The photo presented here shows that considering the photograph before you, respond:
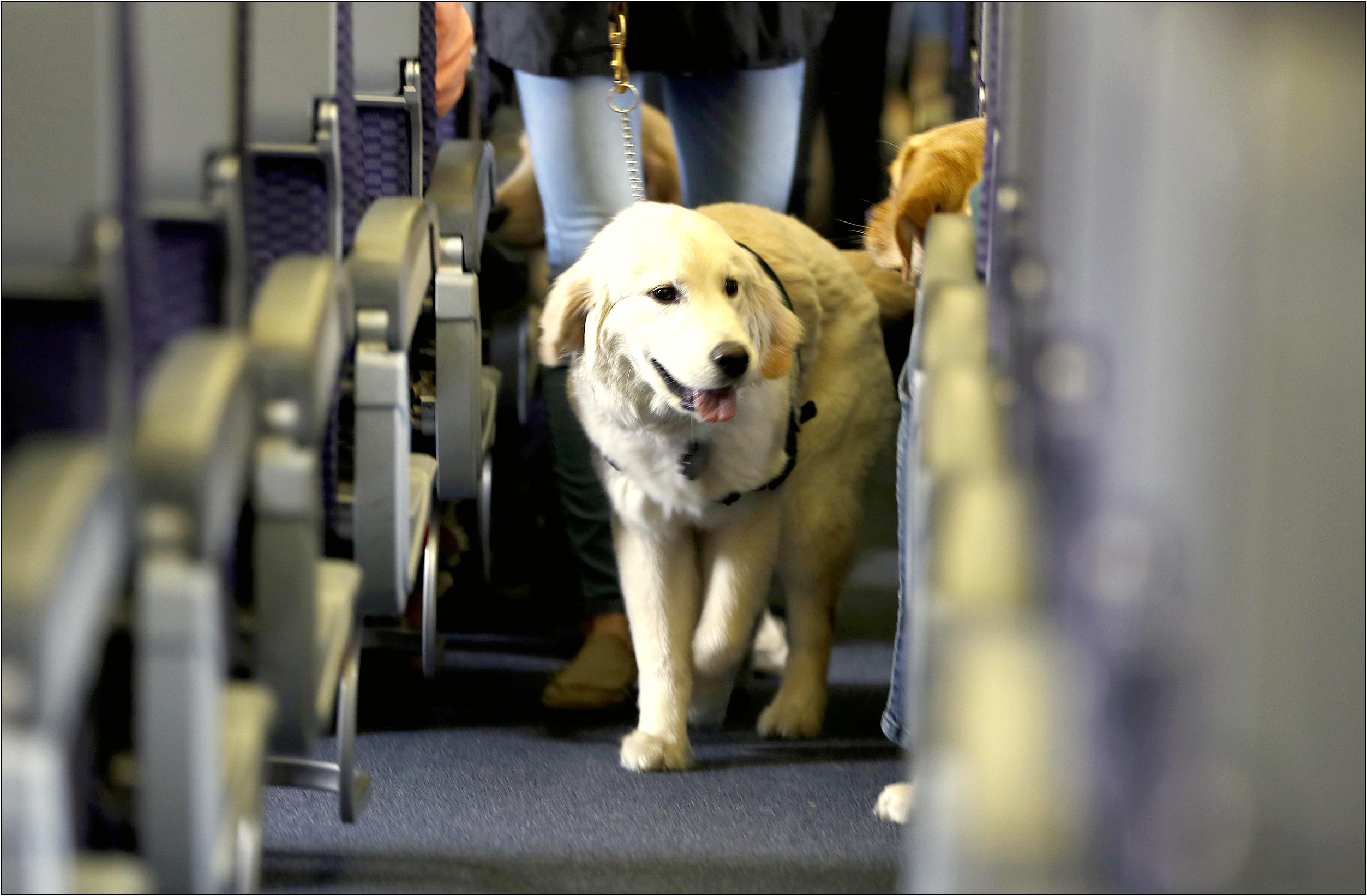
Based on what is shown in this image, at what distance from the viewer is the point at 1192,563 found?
94 centimetres

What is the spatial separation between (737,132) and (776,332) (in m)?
0.57

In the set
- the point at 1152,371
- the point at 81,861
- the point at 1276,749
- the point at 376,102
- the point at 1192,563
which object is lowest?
the point at 81,861

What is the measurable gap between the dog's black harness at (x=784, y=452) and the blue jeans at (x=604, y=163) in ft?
0.85

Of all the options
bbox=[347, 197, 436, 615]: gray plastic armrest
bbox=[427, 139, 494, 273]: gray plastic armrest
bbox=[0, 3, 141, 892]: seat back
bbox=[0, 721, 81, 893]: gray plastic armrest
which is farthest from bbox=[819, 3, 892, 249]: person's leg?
bbox=[0, 721, 81, 893]: gray plastic armrest

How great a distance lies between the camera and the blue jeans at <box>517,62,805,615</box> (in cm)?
245

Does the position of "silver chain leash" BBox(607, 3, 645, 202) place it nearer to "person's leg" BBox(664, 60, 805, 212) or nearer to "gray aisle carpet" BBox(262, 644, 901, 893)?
"person's leg" BBox(664, 60, 805, 212)

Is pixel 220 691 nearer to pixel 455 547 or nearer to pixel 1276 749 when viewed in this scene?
pixel 1276 749

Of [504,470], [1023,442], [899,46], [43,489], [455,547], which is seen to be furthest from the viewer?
[899,46]

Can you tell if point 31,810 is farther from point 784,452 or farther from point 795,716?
point 795,716

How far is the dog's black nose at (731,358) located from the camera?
6.89 feet

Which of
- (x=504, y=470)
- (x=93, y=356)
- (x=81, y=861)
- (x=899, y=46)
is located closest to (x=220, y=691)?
(x=81, y=861)

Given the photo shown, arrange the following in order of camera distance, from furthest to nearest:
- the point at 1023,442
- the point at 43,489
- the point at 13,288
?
the point at 1023,442 < the point at 13,288 < the point at 43,489

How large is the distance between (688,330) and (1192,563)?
1.27 meters

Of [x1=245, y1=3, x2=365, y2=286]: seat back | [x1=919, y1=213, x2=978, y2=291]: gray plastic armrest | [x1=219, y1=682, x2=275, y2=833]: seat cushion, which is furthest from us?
[x1=245, y1=3, x2=365, y2=286]: seat back
